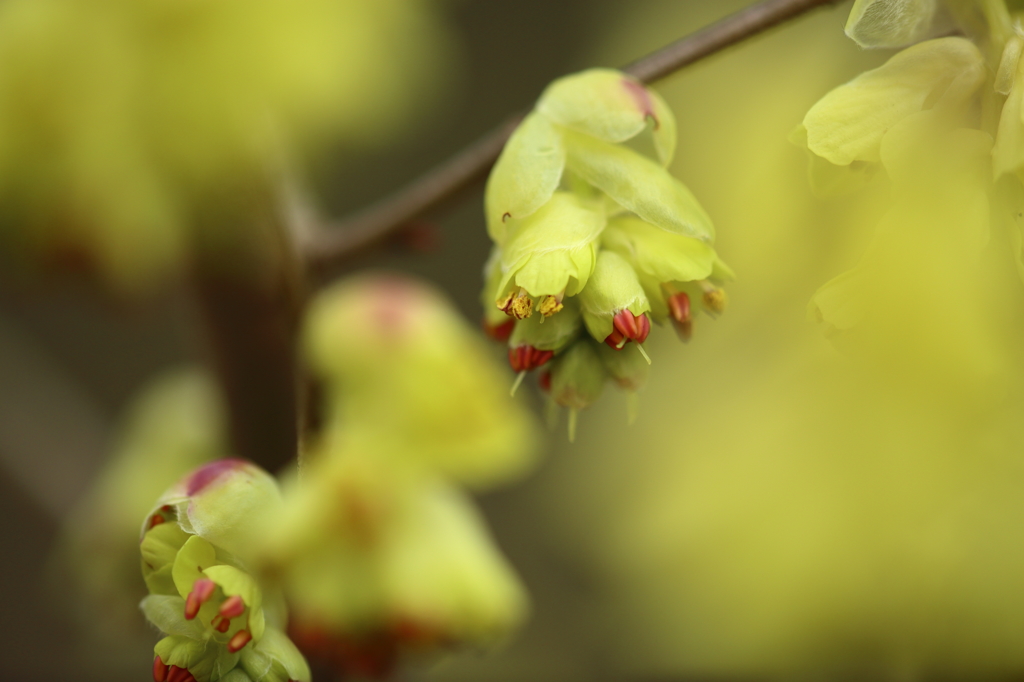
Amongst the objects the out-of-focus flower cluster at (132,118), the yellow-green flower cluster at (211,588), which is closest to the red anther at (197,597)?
the yellow-green flower cluster at (211,588)

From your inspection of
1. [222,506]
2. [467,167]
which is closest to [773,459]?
[467,167]

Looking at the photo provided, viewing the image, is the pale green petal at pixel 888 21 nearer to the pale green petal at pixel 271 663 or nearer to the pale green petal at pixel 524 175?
the pale green petal at pixel 524 175

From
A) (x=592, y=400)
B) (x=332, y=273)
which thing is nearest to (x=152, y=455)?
(x=332, y=273)

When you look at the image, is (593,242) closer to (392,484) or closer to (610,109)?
(610,109)

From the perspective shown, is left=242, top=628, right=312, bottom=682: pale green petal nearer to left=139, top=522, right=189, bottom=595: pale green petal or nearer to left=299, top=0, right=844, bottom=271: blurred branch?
left=139, top=522, right=189, bottom=595: pale green petal

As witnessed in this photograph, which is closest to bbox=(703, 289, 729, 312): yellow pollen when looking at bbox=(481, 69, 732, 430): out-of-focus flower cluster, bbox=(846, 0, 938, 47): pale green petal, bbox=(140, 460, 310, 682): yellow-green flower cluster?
bbox=(481, 69, 732, 430): out-of-focus flower cluster

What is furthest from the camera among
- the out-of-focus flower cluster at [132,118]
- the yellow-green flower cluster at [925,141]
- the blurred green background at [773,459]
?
the out-of-focus flower cluster at [132,118]

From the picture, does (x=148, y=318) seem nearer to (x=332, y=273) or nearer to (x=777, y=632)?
(x=332, y=273)
